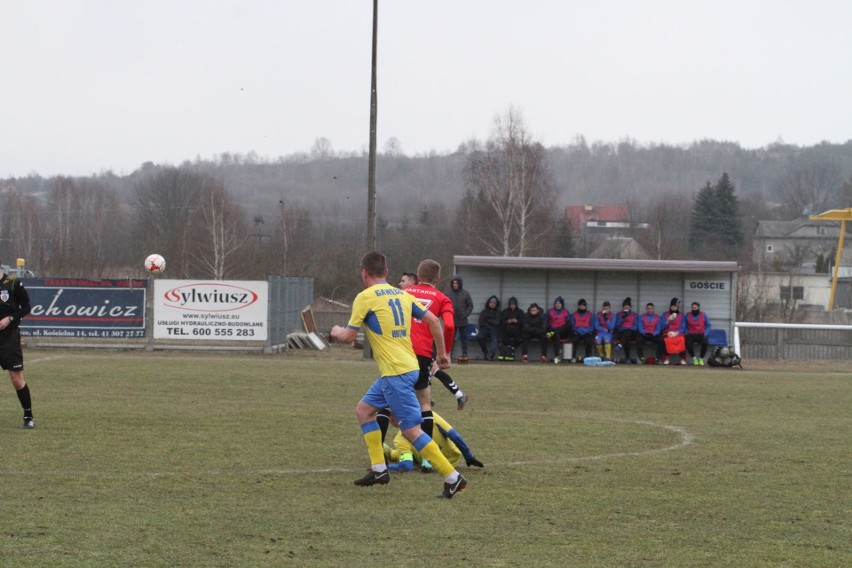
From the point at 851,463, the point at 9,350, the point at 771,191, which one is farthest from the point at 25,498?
the point at 771,191

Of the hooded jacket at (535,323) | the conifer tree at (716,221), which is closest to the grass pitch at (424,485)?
the hooded jacket at (535,323)

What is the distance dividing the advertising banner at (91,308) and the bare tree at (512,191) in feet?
89.5

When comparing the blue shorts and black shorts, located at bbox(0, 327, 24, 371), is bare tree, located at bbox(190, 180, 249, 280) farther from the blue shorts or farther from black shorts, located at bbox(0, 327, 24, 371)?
the blue shorts

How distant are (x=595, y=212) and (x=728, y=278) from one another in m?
84.6

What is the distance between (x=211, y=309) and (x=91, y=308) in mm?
3039

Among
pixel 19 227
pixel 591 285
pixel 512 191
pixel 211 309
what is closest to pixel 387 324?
pixel 211 309

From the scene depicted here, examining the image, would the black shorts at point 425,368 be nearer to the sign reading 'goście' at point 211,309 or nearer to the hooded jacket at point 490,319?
Answer: the hooded jacket at point 490,319

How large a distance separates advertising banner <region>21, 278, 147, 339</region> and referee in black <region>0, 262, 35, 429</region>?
583 inches

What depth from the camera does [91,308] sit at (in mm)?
26031

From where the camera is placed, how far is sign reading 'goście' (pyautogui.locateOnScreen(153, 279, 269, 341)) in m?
25.8

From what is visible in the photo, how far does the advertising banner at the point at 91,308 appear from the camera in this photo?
85.2 feet

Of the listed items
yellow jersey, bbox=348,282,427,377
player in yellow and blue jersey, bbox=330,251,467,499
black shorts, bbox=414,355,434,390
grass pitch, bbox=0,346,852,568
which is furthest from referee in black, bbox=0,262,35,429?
yellow jersey, bbox=348,282,427,377

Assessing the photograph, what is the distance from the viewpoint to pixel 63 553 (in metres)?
5.77

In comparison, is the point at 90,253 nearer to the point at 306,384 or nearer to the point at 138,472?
the point at 306,384
